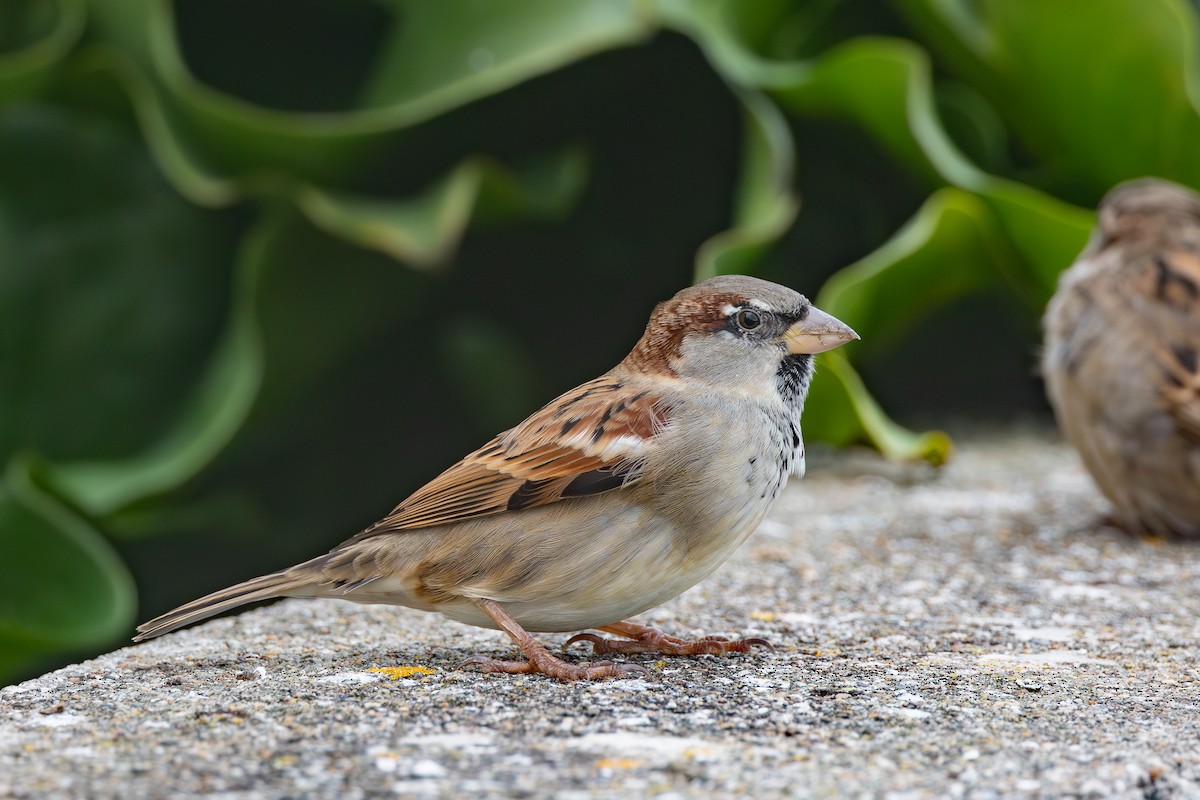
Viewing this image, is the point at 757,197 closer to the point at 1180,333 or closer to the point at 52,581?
the point at 1180,333

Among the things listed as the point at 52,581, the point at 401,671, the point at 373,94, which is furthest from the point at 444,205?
the point at 401,671

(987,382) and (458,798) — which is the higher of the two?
(458,798)

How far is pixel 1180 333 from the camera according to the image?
3.18 m

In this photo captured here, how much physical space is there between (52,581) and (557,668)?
173cm

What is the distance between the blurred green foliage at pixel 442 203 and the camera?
12.7ft

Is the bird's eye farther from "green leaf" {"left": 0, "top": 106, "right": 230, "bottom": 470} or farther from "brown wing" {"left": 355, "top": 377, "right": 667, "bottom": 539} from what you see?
"green leaf" {"left": 0, "top": 106, "right": 230, "bottom": 470}

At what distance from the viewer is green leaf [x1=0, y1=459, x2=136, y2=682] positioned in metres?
3.17

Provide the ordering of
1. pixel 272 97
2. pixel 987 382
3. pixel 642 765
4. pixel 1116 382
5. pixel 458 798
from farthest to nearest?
pixel 987 382 < pixel 272 97 < pixel 1116 382 < pixel 642 765 < pixel 458 798

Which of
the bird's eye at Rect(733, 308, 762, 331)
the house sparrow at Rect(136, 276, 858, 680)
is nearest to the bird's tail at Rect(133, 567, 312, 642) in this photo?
the house sparrow at Rect(136, 276, 858, 680)

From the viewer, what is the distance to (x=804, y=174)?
4598 millimetres

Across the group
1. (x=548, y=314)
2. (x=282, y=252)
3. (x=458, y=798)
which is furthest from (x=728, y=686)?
(x=548, y=314)

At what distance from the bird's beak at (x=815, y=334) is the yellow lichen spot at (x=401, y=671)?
78cm

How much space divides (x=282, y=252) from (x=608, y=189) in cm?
119

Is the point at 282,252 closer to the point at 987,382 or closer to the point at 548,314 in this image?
the point at 548,314
